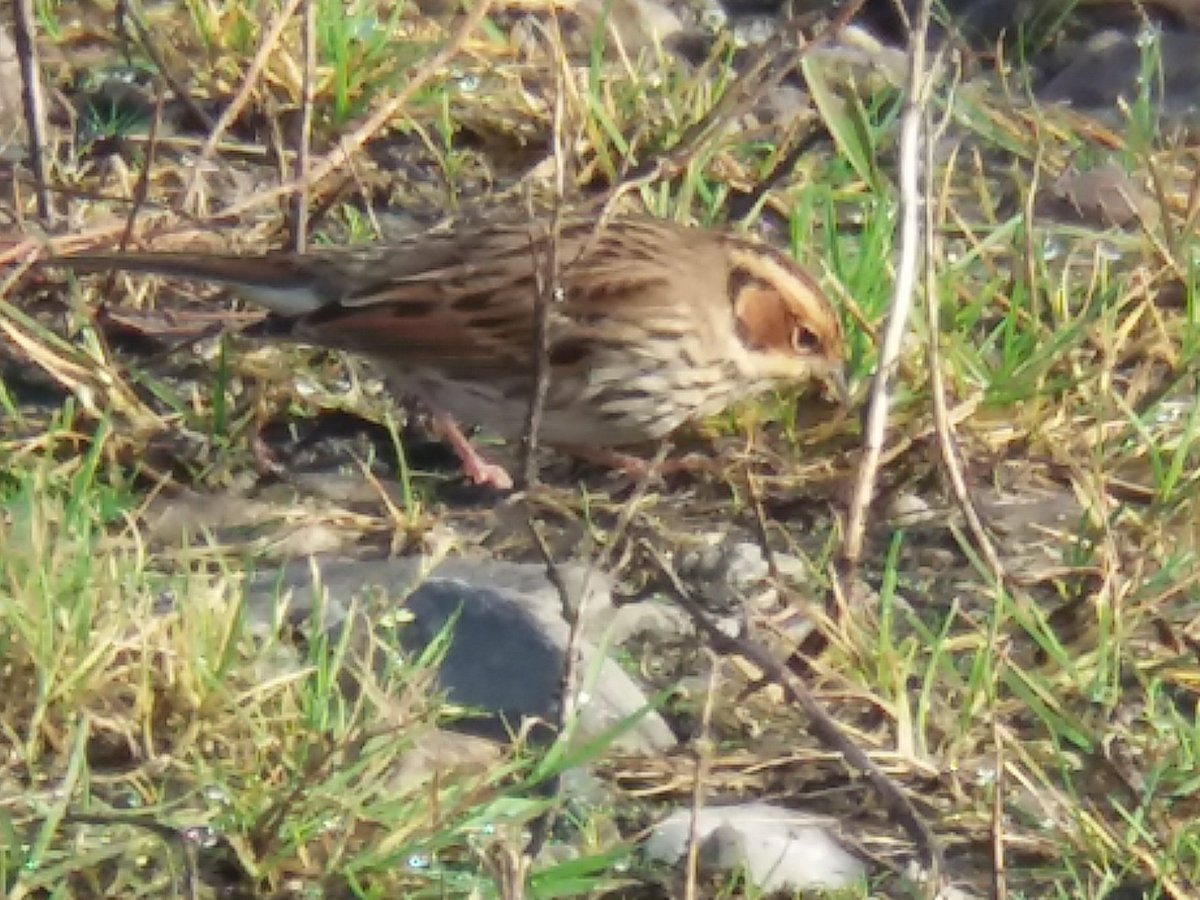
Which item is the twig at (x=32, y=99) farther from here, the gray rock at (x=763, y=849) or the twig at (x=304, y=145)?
the gray rock at (x=763, y=849)

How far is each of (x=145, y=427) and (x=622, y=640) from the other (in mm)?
1326

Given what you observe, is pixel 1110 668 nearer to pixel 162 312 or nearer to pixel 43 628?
pixel 43 628

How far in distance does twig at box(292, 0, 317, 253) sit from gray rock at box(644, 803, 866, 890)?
2.23 m

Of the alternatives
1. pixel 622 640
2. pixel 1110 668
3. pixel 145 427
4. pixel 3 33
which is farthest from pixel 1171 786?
pixel 3 33

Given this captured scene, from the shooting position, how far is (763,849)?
15.0 feet

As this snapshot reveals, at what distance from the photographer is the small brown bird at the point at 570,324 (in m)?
6.11

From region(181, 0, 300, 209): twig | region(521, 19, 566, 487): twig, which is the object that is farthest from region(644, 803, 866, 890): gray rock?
region(181, 0, 300, 209): twig

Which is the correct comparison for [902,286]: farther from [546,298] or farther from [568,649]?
[568,649]

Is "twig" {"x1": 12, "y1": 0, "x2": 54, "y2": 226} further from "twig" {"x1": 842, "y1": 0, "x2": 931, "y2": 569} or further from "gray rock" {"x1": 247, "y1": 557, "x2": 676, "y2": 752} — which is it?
"twig" {"x1": 842, "y1": 0, "x2": 931, "y2": 569}

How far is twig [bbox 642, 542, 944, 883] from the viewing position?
440 centimetres

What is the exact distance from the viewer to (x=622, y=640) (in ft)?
17.4

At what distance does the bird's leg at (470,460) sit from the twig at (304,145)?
0.61 metres

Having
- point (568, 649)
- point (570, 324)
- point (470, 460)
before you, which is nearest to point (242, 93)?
point (570, 324)

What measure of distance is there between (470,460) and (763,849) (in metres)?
1.74
